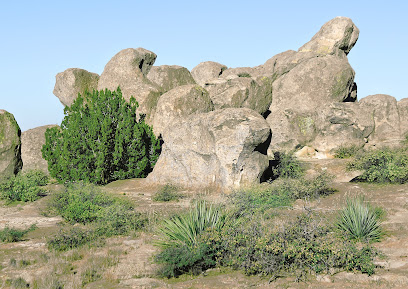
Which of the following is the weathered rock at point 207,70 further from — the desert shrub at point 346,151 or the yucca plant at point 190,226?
the yucca plant at point 190,226

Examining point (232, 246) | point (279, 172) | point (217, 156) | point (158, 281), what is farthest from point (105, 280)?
point (279, 172)

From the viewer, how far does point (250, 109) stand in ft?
69.9

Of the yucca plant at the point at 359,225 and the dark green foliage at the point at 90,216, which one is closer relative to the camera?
the yucca plant at the point at 359,225

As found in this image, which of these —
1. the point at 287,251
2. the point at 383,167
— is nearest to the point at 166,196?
the point at 383,167

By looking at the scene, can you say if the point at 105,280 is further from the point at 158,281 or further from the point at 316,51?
the point at 316,51

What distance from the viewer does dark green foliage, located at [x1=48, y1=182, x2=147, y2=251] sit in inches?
500

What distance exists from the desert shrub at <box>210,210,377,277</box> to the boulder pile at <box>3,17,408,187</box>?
982cm

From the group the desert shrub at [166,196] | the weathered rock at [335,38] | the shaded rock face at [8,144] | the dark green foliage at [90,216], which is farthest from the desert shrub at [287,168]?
the weathered rock at [335,38]

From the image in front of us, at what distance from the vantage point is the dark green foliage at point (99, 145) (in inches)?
946

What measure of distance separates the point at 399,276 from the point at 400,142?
24018 mm

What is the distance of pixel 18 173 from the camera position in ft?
78.6

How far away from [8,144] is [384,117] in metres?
24.2

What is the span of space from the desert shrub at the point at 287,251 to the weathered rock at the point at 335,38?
3038 centimetres

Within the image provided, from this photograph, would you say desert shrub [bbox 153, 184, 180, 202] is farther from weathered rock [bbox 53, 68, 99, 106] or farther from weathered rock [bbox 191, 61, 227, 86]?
weathered rock [bbox 191, 61, 227, 86]
